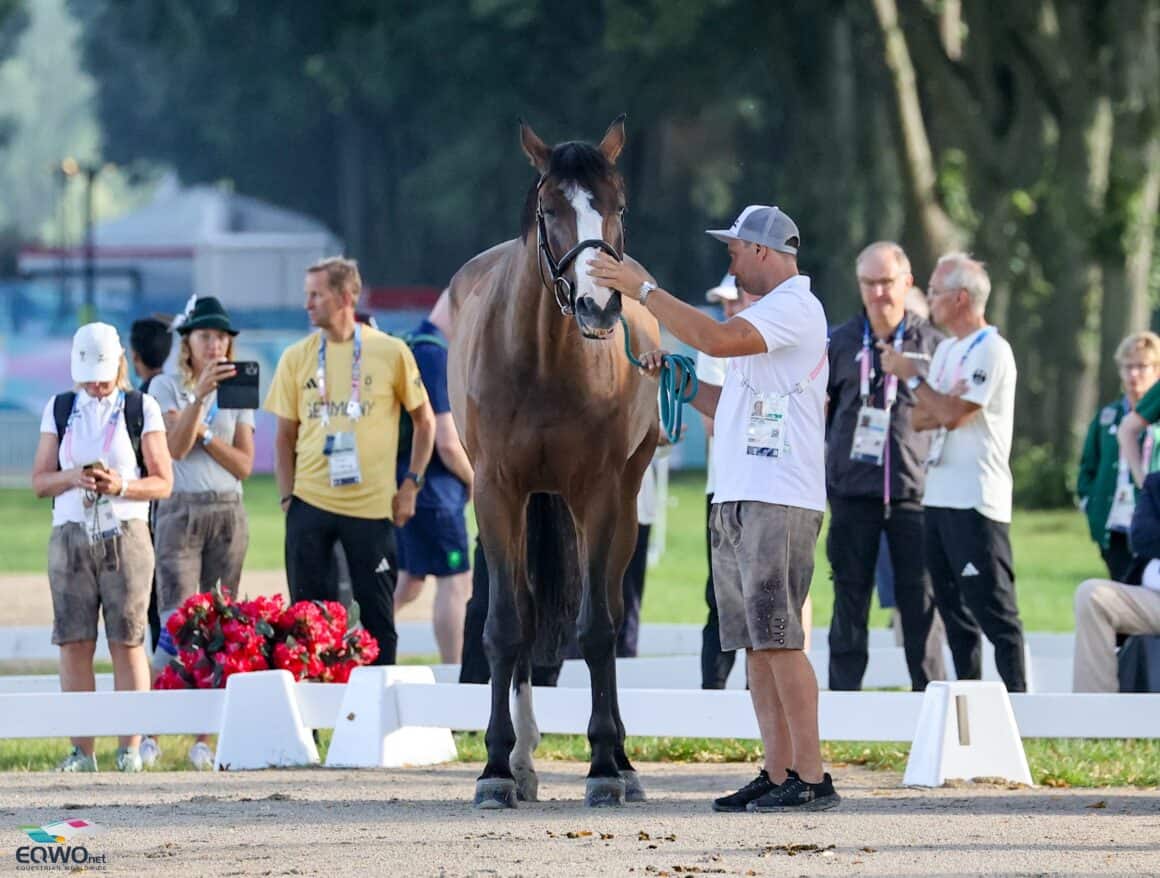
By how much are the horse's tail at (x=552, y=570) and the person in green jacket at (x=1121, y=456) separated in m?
3.57

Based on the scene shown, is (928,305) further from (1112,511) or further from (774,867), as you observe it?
(774,867)

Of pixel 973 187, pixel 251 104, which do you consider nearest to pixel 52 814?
pixel 973 187

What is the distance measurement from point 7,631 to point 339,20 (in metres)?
29.3

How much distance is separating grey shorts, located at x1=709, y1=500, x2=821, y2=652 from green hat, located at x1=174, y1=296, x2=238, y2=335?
13.1ft

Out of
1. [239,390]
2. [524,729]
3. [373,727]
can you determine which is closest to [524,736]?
[524,729]

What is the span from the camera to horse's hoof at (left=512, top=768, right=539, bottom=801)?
8.87 m

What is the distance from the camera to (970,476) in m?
10.7

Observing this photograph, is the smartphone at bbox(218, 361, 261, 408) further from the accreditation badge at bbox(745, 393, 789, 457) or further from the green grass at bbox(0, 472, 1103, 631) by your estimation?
the green grass at bbox(0, 472, 1103, 631)

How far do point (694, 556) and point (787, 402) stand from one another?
50.2 feet

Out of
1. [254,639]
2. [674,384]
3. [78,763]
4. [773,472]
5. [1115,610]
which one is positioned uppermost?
[674,384]

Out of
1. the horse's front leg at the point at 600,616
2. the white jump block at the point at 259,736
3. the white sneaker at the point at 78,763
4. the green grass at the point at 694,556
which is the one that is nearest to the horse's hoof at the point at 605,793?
the horse's front leg at the point at 600,616

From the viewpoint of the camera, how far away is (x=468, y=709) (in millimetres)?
9633

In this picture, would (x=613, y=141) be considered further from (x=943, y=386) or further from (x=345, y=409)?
(x=345, y=409)

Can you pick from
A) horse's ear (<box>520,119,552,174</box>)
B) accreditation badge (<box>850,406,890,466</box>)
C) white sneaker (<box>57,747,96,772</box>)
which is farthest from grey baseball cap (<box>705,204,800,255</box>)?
white sneaker (<box>57,747,96,772</box>)
